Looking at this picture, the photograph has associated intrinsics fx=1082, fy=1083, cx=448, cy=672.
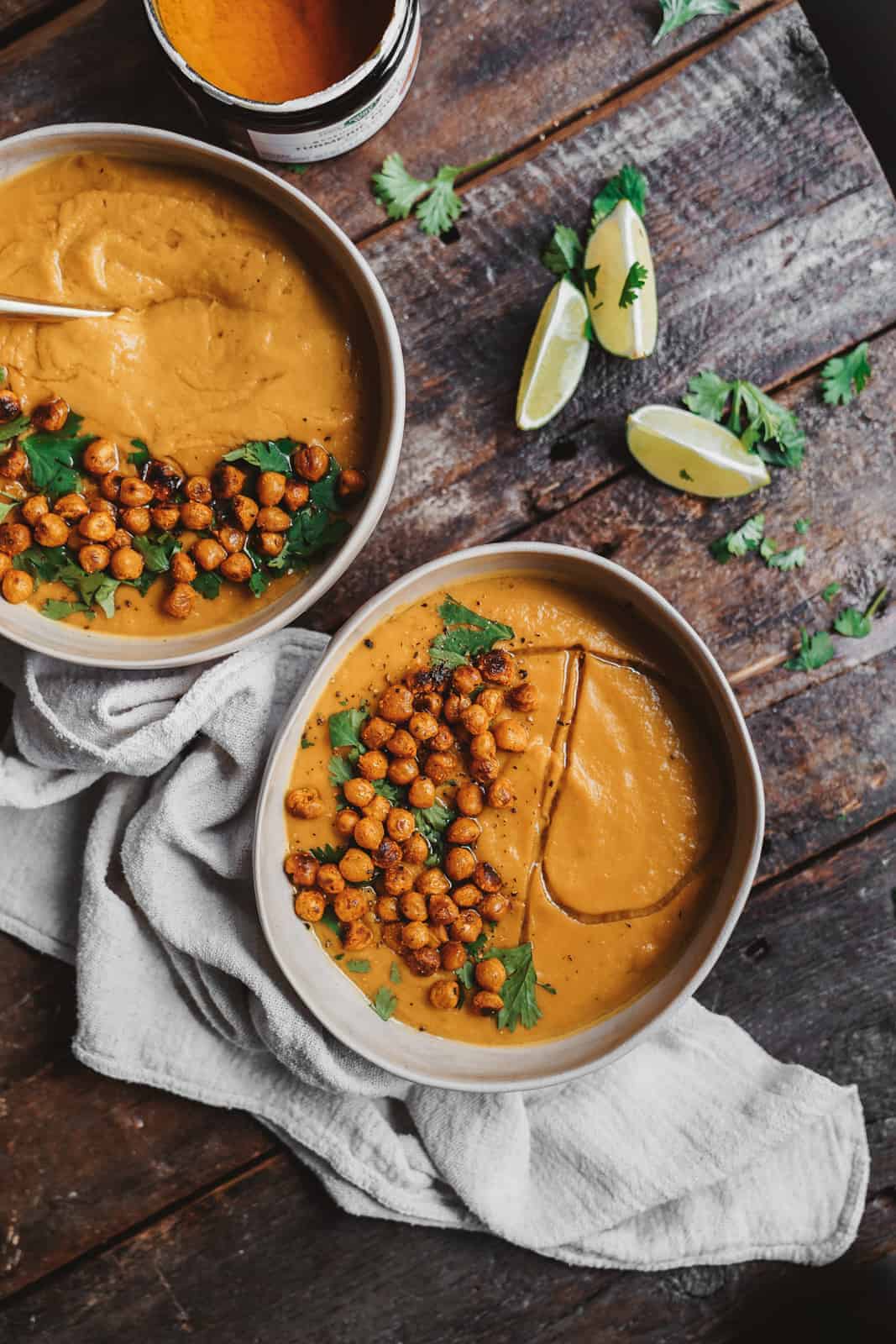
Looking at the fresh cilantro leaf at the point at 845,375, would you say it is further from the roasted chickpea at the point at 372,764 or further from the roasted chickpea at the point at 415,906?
the roasted chickpea at the point at 415,906

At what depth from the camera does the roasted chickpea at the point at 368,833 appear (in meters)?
1.90

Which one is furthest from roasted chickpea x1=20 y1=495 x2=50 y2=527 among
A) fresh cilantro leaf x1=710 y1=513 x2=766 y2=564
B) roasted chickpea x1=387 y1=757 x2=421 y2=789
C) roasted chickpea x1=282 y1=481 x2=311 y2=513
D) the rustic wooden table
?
fresh cilantro leaf x1=710 y1=513 x2=766 y2=564

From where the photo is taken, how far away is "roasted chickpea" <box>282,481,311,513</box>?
184 centimetres

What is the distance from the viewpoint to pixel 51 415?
5.87 ft

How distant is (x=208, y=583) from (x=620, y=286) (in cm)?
92

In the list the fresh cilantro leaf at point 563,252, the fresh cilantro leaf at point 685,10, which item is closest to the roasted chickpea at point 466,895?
the fresh cilantro leaf at point 563,252

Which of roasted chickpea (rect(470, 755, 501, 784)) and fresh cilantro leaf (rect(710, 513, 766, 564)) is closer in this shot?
roasted chickpea (rect(470, 755, 501, 784))

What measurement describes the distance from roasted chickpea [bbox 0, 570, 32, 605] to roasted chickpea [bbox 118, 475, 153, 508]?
0.72 ft

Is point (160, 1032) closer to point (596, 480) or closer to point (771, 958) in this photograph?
point (771, 958)

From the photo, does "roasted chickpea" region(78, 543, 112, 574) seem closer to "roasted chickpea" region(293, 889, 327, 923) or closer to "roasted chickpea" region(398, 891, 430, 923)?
"roasted chickpea" region(293, 889, 327, 923)

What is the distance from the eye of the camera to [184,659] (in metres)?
1.80

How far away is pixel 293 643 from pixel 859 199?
137 cm

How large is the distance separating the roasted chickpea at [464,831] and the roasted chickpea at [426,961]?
0.20 metres

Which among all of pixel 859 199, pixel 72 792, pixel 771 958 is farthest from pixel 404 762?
pixel 859 199
